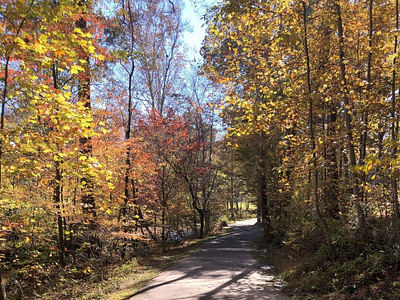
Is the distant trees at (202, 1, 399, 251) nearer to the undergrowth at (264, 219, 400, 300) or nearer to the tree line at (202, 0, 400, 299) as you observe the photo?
the tree line at (202, 0, 400, 299)

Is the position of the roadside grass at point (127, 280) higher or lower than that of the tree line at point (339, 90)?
lower

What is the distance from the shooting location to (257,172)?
1394 cm

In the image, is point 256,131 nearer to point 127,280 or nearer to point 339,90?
point 339,90

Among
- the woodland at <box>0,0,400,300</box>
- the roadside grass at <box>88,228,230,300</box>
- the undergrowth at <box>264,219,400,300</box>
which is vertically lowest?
the roadside grass at <box>88,228,230,300</box>

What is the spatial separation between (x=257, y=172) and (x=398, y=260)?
8.75 metres

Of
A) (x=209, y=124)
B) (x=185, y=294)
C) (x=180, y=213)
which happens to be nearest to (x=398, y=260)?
(x=185, y=294)

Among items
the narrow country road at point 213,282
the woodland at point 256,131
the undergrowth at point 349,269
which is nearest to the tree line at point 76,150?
the woodland at point 256,131

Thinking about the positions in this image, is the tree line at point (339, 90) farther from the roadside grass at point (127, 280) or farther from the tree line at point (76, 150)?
the roadside grass at point (127, 280)

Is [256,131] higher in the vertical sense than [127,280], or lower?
higher

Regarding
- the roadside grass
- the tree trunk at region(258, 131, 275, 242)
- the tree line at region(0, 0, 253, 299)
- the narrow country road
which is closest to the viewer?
the tree line at region(0, 0, 253, 299)

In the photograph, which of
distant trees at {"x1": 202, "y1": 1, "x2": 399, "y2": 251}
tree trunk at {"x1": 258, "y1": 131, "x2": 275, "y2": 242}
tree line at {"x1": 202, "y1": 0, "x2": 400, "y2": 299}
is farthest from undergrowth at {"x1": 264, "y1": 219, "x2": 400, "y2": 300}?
tree trunk at {"x1": 258, "y1": 131, "x2": 275, "y2": 242}

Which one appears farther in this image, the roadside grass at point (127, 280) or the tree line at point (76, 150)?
the roadside grass at point (127, 280)

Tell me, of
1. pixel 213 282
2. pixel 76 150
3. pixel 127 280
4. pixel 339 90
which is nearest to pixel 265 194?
pixel 213 282

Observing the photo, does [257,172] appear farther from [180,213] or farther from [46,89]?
[46,89]
